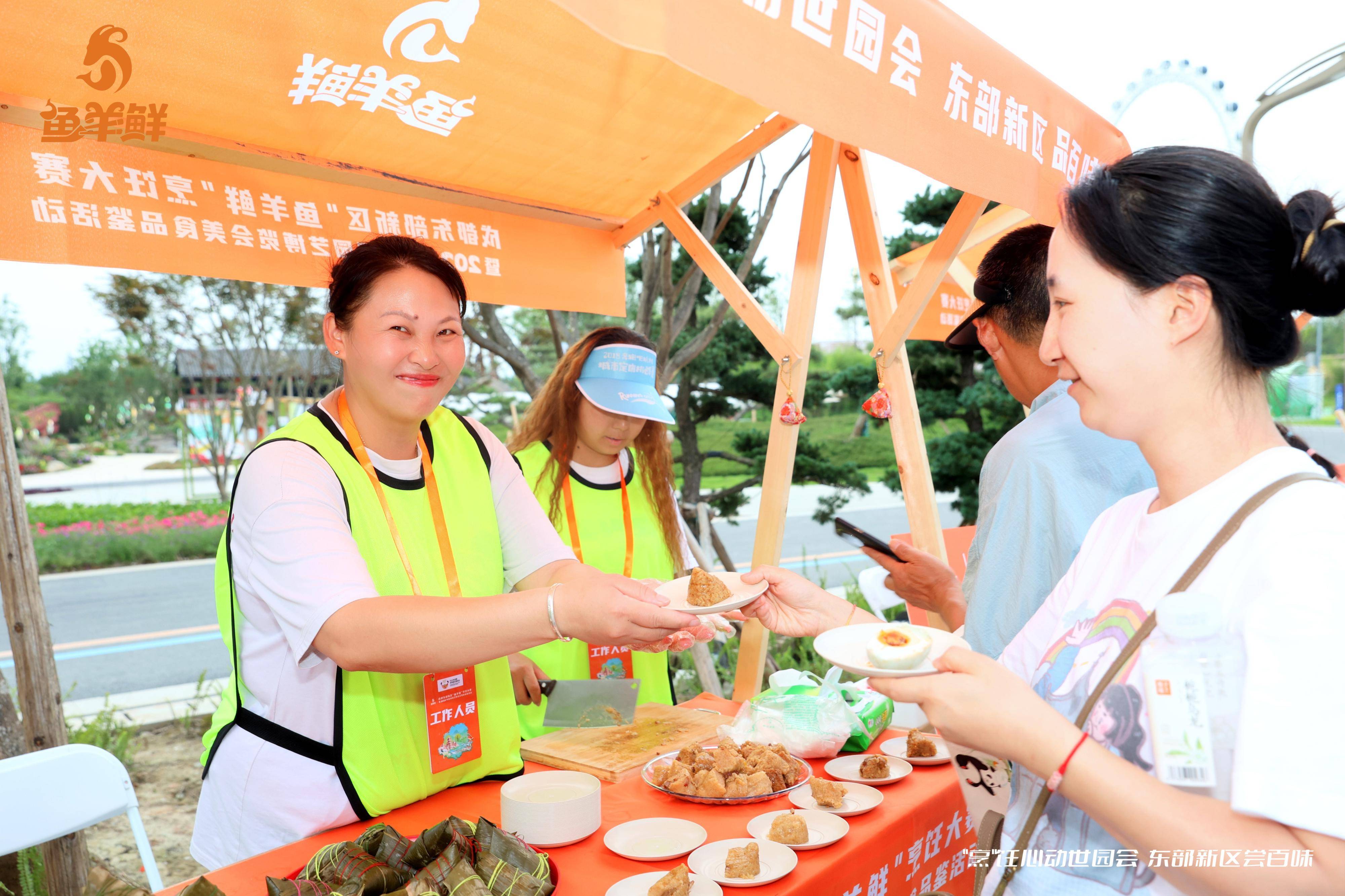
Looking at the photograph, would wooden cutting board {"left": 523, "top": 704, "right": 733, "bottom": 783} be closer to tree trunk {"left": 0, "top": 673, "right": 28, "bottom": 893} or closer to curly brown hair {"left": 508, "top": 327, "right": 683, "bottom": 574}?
curly brown hair {"left": 508, "top": 327, "right": 683, "bottom": 574}

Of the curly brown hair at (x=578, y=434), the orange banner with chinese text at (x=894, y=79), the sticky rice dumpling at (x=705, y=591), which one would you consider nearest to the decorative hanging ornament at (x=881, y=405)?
the curly brown hair at (x=578, y=434)

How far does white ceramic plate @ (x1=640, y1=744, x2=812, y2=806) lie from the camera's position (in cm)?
195

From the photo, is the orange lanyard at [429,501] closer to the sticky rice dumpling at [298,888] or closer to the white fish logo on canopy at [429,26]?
the sticky rice dumpling at [298,888]

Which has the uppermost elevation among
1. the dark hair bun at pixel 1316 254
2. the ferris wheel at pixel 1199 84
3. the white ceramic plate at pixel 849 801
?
the ferris wheel at pixel 1199 84

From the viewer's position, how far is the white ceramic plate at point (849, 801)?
191 centimetres

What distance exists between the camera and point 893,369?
3.72 meters

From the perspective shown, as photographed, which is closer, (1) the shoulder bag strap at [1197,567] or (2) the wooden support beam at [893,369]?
(1) the shoulder bag strap at [1197,567]

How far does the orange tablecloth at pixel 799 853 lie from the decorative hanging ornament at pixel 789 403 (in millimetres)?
1506

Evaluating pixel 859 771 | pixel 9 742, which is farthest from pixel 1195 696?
pixel 9 742

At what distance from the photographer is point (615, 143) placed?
11.0ft

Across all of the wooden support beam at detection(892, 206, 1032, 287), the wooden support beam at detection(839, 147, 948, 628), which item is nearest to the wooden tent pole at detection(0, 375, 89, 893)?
the wooden support beam at detection(839, 147, 948, 628)

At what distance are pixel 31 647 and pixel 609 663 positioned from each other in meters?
1.91

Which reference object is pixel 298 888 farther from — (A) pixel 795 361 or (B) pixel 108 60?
(A) pixel 795 361

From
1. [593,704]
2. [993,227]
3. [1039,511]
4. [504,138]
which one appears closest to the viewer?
[1039,511]
